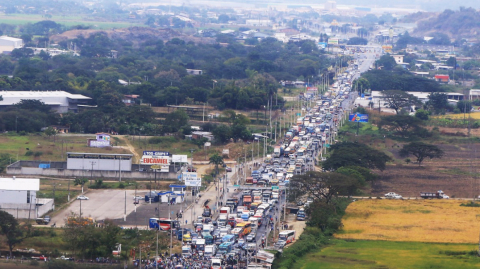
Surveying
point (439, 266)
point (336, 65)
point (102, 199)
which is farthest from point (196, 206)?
point (336, 65)

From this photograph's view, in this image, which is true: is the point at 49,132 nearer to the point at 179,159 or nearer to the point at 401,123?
the point at 179,159

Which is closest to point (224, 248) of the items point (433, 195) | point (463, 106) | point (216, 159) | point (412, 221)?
point (412, 221)

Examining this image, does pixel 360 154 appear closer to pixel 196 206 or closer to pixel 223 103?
pixel 196 206

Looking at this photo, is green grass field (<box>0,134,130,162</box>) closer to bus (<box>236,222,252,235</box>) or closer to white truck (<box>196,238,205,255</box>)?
bus (<box>236,222,252,235</box>)

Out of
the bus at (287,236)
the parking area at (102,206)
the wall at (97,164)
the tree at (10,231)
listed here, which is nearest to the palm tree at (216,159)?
the wall at (97,164)

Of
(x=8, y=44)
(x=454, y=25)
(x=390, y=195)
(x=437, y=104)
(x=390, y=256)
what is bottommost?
(x=390, y=256)

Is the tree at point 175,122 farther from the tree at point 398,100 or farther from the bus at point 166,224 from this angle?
the bus at point 166,224

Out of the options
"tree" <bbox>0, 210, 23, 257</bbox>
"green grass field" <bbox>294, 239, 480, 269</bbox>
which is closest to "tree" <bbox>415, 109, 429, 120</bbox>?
"green grass field" <bbox>294, 239, 480, 269</bbox>
